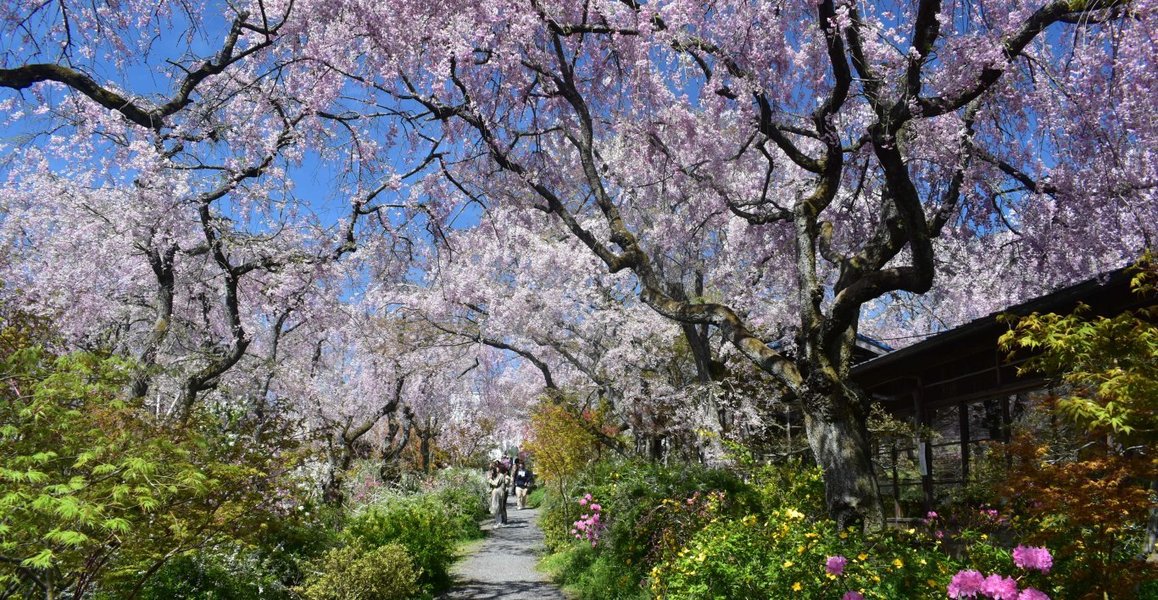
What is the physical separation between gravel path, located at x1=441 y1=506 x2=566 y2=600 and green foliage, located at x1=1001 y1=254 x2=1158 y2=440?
26.2 feet

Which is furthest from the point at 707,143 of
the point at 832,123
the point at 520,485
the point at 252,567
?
the point at 520,485

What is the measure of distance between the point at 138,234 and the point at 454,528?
934cm

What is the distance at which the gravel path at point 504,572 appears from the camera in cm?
1202

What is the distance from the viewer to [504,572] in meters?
14.4

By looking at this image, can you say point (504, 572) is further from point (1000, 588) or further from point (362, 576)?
point (1000, 588)

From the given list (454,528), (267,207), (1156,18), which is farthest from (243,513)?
(454,528)

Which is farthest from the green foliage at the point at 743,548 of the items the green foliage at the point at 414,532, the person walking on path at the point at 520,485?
the person walking on path at the point at 520,485

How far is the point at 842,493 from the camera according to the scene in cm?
746

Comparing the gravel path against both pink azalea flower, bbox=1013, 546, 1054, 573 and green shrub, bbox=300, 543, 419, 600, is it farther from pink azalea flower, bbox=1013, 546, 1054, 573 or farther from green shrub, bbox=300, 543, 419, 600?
pink azalea flower, bbox=1013, 546, 1054, 573

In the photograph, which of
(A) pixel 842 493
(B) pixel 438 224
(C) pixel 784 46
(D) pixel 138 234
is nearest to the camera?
(A) pixel 842 493

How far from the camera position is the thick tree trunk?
7391mm

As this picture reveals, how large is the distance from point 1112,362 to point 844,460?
2.72m

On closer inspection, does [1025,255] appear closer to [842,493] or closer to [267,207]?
[842,493]

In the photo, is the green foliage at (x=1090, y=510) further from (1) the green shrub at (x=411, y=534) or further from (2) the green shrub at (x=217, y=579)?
(1) the green shrub at (x=411, y=534)
